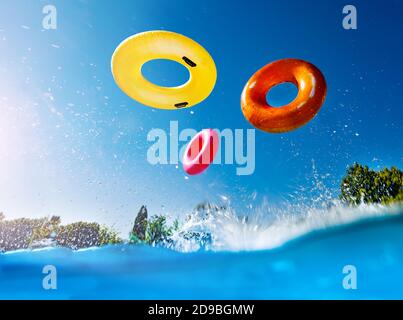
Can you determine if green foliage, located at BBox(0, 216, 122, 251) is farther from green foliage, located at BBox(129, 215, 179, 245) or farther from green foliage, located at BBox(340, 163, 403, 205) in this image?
green foliage, located at BBox(340, 163, 403, 205)

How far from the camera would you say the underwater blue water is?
12.0 feet

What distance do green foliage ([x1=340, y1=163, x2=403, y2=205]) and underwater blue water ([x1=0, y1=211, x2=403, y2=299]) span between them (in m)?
0.27

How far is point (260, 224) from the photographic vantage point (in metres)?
4.23

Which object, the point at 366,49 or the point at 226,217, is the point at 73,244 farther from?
the point at 366,49

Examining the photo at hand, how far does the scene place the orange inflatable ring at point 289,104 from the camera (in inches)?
107

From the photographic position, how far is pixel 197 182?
12.6ft

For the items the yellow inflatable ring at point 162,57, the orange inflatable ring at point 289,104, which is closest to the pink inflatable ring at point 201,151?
the yellow inflatable ring at point 162,57

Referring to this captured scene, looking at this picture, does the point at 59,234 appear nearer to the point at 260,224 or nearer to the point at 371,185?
the point at 260,224

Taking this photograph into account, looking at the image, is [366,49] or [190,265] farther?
[190,265]

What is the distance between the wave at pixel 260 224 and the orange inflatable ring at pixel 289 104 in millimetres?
1470

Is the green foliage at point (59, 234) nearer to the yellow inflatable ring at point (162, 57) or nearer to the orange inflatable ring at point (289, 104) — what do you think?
the yellow inflatable ring at point (162, 57)

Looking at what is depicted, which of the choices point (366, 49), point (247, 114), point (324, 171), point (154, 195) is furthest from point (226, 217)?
point (366, 49)
